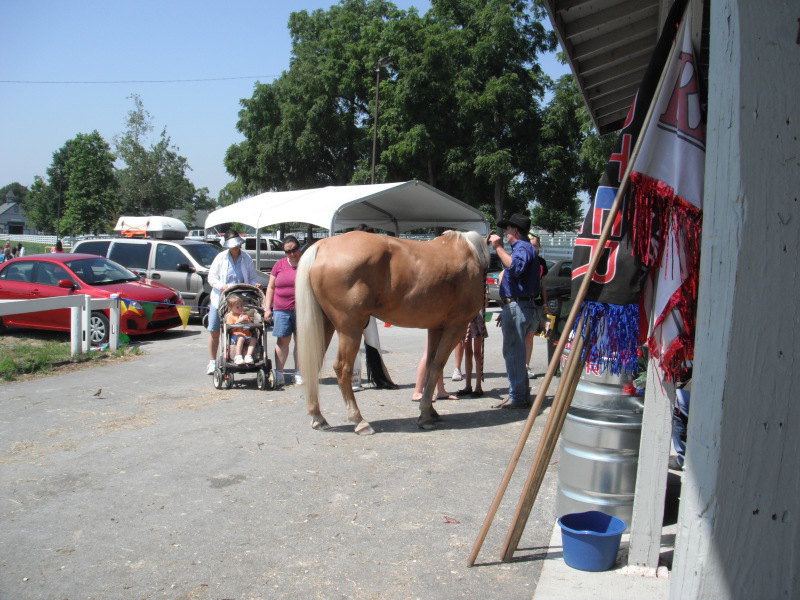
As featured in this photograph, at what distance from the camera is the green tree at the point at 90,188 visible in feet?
195

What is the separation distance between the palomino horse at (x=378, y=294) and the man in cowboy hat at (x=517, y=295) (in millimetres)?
447

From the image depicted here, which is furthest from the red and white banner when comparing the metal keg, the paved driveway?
the paved driveway

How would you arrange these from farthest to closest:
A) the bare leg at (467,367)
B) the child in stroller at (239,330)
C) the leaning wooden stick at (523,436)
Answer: the child in stroller at (239,330)
the bare leg at (467,367)
the leaning wooden stick at (523,436)

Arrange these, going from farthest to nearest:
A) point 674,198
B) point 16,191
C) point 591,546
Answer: point 16,191, point 591,546, point 674,198

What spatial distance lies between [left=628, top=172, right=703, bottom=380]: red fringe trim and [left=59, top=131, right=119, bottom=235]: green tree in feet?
187

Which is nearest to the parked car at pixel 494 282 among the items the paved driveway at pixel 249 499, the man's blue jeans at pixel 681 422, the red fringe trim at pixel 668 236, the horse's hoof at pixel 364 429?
the paved driveway at pixel 249 499

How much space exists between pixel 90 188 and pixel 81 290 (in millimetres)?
54874

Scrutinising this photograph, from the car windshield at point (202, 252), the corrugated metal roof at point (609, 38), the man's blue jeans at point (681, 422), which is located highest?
the corrugated metal roof at point (609, 38)

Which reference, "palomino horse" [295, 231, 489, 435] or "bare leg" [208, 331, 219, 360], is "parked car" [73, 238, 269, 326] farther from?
"palomino horse" [295, 231, 489, 435]

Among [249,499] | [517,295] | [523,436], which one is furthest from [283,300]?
[523,436]

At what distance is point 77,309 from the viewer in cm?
1059

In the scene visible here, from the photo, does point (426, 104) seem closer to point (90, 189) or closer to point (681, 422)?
point (681, 422)

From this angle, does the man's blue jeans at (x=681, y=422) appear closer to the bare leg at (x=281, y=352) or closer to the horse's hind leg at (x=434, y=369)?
the horse's hind leg at (x=434, y=369)

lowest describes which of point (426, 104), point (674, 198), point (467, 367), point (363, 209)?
point (467, 367)
